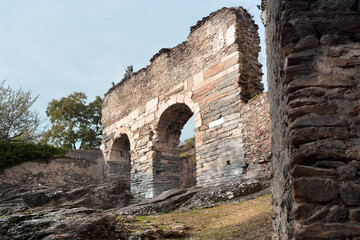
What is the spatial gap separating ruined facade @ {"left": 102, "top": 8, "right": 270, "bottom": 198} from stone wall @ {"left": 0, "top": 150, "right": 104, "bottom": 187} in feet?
2.79

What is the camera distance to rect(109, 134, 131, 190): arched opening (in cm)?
1528

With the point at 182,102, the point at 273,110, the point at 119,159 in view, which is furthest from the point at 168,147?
the point at 273,110

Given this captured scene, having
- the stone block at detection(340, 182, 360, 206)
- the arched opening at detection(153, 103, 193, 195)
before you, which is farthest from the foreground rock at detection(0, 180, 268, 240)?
the stone block at detection(340, 182, 360, 206)

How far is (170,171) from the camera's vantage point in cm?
1254

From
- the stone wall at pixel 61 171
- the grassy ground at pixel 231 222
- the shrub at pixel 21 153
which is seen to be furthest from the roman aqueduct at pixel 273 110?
the shrub at pixel 21 153

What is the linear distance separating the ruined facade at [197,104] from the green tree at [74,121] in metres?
7.68

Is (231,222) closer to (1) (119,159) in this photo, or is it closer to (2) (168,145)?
(2) (168,145)

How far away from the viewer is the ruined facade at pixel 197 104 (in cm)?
938

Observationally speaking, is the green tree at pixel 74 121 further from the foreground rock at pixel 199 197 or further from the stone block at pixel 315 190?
the stone block at pixel 315 190

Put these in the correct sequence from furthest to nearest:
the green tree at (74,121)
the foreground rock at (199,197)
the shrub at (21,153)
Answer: the green tree at (74,121), the shrub at (21,153), the foreground rock at (199,197)

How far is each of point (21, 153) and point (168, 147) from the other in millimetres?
6505

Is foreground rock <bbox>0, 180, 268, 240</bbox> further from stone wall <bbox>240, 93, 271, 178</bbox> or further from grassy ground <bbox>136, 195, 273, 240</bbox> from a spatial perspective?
stone wall <bbox>240, 93, 271, 178</bbox>

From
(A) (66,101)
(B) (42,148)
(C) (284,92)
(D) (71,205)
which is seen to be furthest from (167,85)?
(A) (66,101)

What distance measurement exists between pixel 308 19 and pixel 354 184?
1214mm
